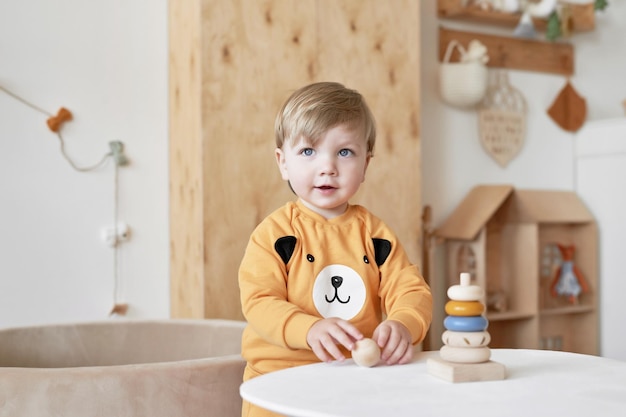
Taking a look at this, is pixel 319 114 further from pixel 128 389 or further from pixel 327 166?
pixel 128 389

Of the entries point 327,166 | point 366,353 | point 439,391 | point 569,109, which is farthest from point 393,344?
point 569,109

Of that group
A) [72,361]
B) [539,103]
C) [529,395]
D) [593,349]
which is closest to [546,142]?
[539,103]

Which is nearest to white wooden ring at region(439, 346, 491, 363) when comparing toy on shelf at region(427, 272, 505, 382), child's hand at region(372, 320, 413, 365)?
toy on shelf at region(427, 272, 505, 382)

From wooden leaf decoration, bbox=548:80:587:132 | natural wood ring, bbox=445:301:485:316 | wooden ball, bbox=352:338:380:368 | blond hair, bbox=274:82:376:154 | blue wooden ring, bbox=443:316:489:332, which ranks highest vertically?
Result: wooden leaf decoration, bbox=548:80:587:132

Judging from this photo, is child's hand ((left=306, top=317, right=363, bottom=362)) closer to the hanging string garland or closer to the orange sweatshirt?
the orange sweatshirt

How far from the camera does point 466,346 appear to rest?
896mm

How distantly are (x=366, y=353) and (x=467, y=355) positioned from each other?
0.41ft

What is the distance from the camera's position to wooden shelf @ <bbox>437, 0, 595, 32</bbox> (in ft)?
9.07

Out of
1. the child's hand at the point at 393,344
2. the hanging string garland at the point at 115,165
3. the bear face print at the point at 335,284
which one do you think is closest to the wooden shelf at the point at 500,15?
the hanging string garland at the point at 115,165

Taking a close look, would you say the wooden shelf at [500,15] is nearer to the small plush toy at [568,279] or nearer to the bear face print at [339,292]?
the small plush toy at [568,279]

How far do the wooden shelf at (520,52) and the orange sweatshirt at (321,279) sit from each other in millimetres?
1748

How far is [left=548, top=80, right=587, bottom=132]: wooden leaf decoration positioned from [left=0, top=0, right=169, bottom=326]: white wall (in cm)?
167

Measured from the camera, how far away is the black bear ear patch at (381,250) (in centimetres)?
122

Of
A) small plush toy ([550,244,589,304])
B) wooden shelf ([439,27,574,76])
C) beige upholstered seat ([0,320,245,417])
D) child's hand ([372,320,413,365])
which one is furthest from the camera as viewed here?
small plush toy ([550,244,589,304])
